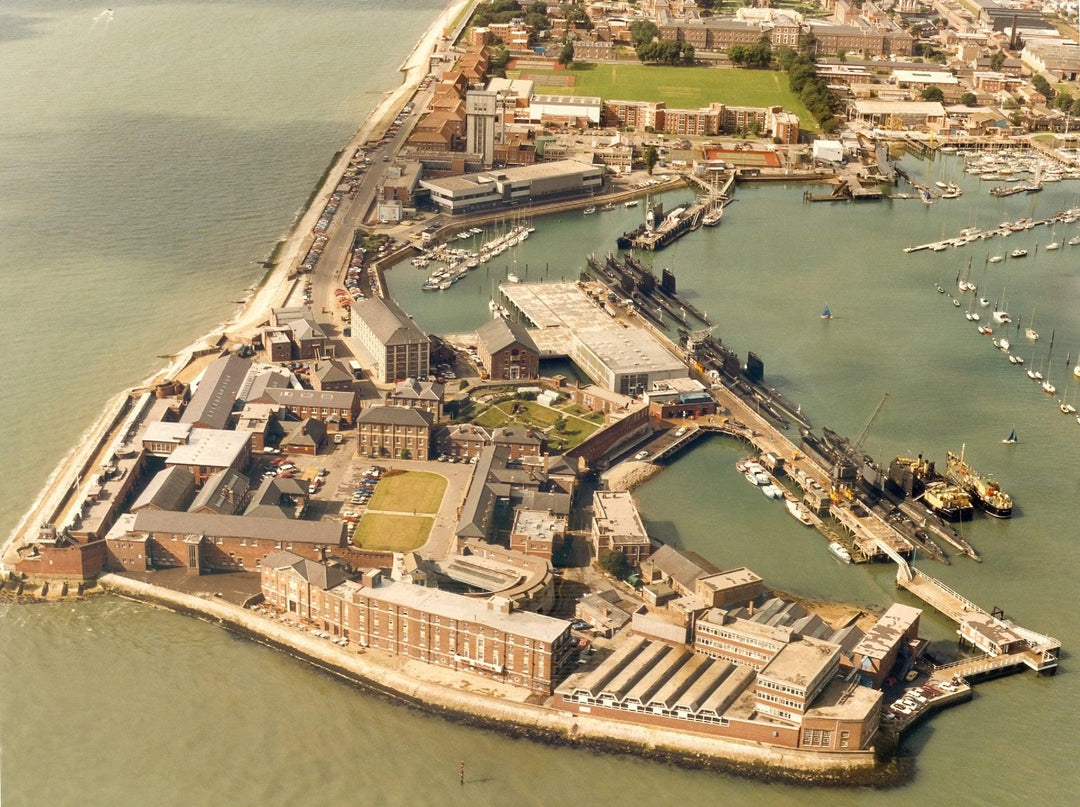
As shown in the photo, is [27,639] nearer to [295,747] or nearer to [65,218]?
[295,747]

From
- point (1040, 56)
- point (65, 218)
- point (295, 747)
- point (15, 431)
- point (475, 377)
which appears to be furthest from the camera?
point (1040, 56)

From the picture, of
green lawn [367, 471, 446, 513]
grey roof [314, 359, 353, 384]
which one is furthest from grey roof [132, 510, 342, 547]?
grey roof [314, 359, 353, 384]

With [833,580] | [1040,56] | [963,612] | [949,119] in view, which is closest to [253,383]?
[833,580]

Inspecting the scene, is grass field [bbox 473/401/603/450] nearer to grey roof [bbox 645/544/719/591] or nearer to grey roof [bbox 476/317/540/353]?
grey roof [bbox 476/317/540/353]

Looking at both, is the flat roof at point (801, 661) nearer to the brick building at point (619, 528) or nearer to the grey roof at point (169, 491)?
the brick building at point (619, 528)

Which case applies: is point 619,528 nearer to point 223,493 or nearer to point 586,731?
point 586,731

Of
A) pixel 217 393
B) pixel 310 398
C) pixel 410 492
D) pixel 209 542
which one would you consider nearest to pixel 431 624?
pixel 209 542
